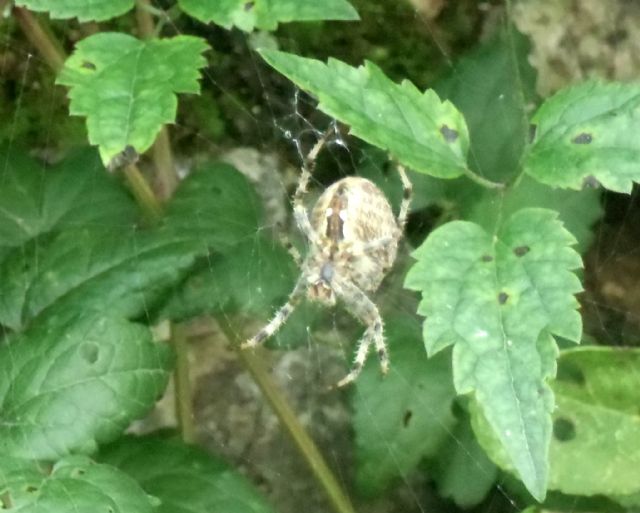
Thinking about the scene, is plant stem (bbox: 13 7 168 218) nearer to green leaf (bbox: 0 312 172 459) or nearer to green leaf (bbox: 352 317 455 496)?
green leaf (bbox: 0 312 172 459)

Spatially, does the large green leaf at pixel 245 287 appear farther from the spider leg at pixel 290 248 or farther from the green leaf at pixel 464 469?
the green leaf at pixel 464 469

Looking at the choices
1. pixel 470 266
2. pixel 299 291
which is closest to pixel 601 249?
pixel 299 291

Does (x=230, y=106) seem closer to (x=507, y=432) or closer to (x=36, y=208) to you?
(x=36, y=208)

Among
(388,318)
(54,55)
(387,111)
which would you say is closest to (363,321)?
(388,318)

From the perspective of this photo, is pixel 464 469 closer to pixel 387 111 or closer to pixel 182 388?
pixel 182 388

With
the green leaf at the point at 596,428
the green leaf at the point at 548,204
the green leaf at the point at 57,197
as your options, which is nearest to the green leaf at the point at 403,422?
the green leaf at the point at 596,428

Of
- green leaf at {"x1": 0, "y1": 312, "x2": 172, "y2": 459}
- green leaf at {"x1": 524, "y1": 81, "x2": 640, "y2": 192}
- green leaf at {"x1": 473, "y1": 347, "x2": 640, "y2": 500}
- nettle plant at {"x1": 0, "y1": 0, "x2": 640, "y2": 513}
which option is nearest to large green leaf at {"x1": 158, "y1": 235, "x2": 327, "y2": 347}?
nettle plant at {"x1": 0, "y1": 0, "x2": 640, "y2": 513}
